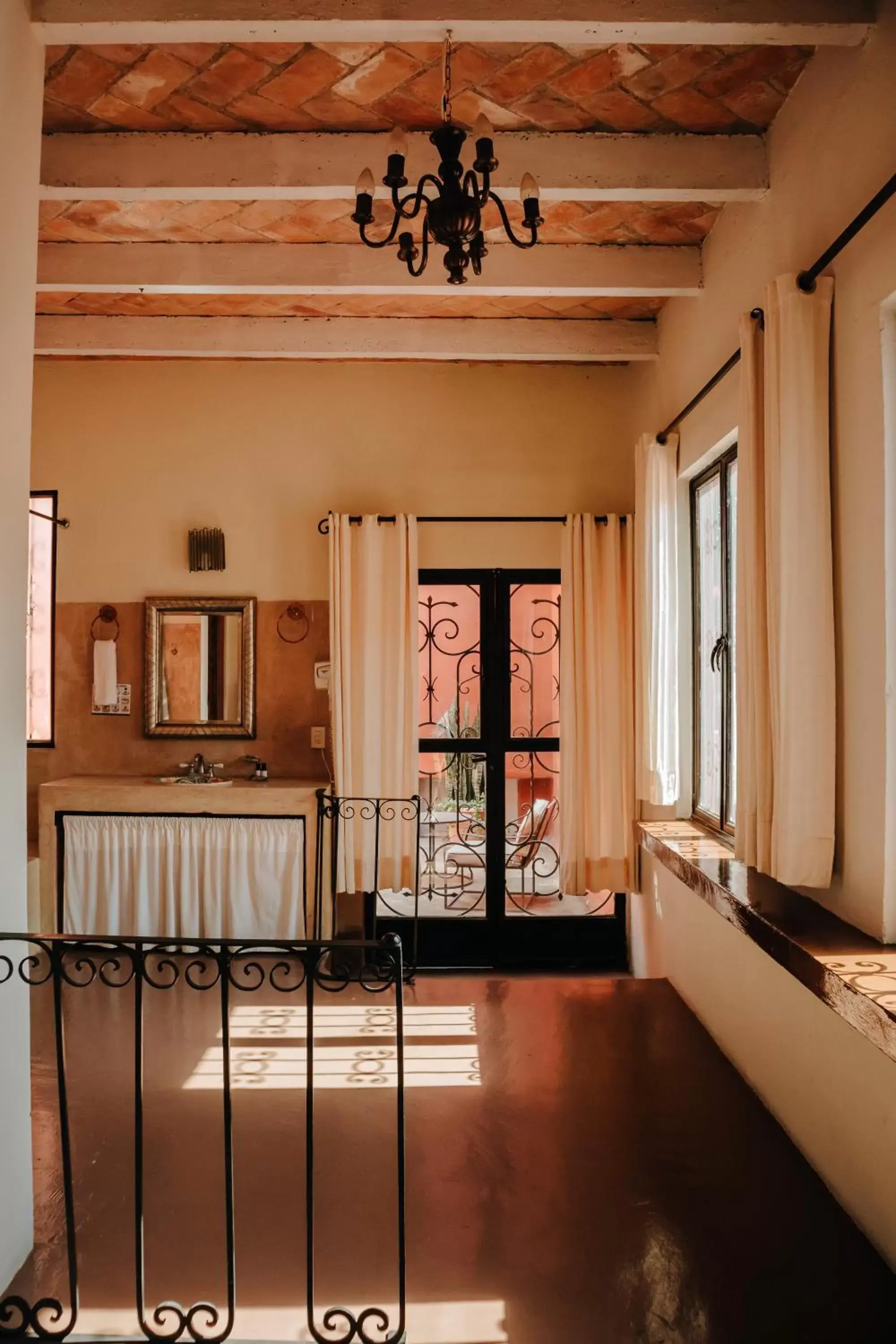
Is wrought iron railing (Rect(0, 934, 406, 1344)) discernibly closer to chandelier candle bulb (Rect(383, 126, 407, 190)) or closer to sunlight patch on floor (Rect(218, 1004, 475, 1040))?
sunlight patch on floor (Rect(218, 1004, 475, 1040))

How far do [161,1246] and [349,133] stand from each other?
3588 millimetres

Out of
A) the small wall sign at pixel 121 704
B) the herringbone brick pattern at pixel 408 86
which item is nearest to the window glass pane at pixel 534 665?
the small wall sign at pixel 121 704

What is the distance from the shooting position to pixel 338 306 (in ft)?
15.2

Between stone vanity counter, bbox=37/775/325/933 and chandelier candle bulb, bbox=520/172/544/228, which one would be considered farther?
stone vanity counter, bbox=37/775/325/933

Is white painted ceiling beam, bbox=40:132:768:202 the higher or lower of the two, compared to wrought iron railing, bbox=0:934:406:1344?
higher

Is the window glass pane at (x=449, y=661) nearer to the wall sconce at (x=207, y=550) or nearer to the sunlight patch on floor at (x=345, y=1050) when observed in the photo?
the wall sconce at (x=207, y=550)

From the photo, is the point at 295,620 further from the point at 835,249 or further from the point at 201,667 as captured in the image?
the point at 835,249

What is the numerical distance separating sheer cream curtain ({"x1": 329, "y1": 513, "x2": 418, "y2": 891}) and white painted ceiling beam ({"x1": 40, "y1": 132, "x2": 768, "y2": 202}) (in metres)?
2.28

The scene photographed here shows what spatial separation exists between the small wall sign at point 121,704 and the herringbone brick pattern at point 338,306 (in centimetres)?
219

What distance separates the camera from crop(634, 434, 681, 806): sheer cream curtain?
4.30 meters

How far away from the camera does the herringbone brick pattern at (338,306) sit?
4.55 meters

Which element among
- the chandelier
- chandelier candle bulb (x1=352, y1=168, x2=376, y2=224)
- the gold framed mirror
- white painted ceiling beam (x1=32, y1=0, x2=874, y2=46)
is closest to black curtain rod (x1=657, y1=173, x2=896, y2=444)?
white painted ceiling beam (x1=32, y1=0, x2=874, y2=46)

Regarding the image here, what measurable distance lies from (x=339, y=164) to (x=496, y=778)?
347cm

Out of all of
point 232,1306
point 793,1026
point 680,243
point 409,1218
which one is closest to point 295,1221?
point 409,1218
